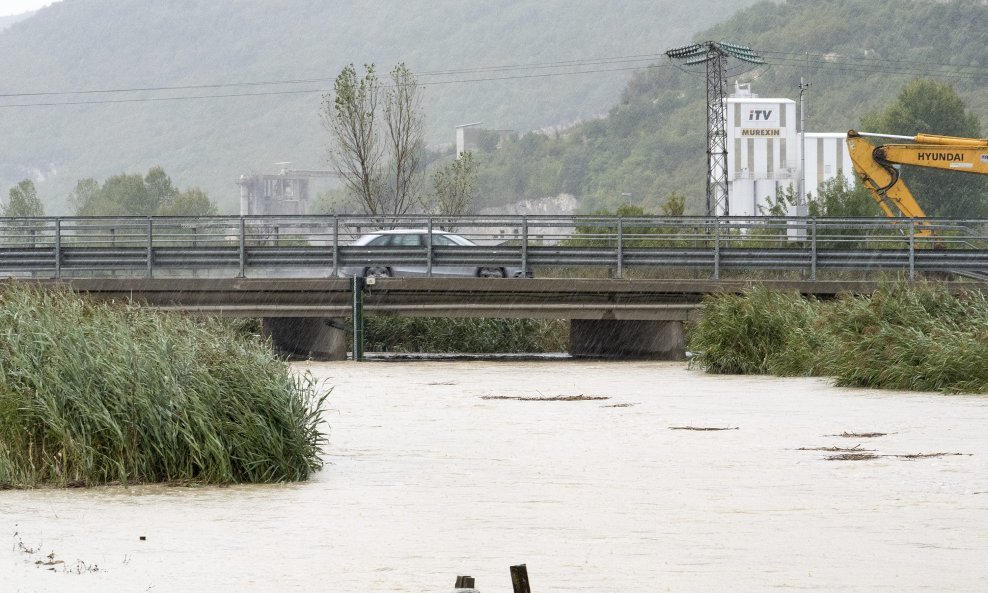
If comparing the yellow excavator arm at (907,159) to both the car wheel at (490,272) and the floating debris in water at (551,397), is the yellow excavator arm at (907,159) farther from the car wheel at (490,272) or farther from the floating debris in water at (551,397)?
the floating debris in water at (551,397)

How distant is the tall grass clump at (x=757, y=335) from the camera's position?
2119 cm

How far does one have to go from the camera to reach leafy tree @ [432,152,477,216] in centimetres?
4603

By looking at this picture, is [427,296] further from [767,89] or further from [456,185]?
[767,89]

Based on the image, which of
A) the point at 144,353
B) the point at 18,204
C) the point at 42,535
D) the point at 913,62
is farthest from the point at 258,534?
the point at 913,62

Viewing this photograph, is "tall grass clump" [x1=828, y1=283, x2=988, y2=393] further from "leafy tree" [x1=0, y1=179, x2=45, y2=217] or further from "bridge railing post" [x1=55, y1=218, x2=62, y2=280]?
"leafy tree" [x1=0, y1=179, x2=45, y2=217]

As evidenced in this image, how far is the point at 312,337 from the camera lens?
1045 inches

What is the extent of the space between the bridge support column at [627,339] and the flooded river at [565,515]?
36.7 feet

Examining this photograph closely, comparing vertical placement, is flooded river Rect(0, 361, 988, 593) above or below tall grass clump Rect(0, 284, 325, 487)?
below

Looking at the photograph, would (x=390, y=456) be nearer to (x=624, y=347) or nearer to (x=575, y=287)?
(x=575, y=287)

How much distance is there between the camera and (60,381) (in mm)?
10258

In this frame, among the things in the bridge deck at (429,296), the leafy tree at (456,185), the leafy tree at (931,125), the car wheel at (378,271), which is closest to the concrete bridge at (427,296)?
the bridge deck at (429,296)

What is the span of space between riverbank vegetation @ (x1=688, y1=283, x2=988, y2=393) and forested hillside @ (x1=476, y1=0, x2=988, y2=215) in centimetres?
12343

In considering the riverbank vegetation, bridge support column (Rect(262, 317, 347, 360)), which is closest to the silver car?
bridge support column (Rect(262, 317, 347, 360))

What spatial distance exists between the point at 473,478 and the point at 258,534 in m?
2.64
